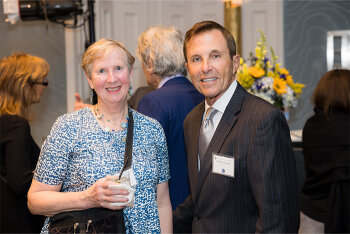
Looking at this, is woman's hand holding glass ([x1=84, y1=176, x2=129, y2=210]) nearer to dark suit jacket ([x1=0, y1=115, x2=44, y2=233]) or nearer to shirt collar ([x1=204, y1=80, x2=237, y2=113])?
shirt collar ([x1=204, y1=80, x2=237, y2=113])

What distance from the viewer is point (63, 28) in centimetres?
422

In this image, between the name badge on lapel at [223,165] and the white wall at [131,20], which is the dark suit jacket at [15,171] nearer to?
the name badge on lapel at [223,165]

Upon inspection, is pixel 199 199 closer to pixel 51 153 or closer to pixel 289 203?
pixel 289 203

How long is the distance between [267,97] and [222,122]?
5.66 feet

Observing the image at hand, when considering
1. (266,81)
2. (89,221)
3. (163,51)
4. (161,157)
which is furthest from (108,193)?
(266,81)

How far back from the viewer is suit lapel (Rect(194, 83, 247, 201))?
5.47 feet

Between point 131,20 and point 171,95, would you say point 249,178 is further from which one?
point 131,20

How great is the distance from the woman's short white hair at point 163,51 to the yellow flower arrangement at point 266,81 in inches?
41.4

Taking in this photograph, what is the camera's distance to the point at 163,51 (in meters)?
2.35

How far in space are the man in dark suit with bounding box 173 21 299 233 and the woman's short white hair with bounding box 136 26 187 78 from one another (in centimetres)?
52

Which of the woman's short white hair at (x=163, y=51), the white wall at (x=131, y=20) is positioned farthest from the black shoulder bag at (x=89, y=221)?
the white wall at (x=131, y=20)

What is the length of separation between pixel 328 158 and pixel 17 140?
2.19m

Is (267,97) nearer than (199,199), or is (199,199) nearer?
(199,199)

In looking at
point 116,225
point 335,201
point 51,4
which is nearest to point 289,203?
point 116,225
